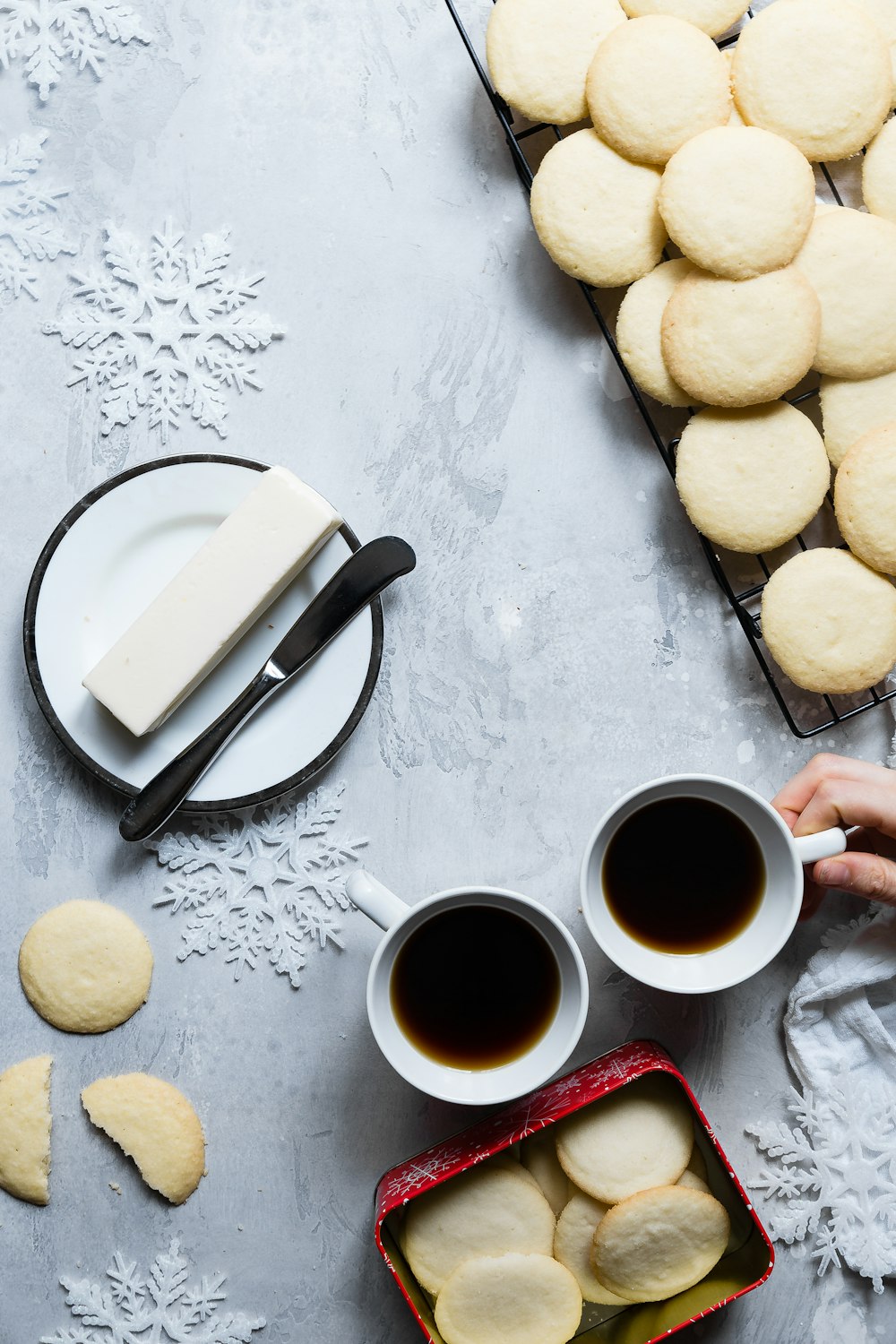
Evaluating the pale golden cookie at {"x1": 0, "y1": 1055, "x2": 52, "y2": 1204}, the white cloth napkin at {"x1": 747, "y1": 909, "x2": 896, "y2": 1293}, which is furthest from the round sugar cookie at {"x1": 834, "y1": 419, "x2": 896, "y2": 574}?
the pale golden cookie at {"x1": 0, "y1": 1055, "x2": 52, "y2": 1204}

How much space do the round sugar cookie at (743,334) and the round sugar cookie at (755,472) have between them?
4 centimetres

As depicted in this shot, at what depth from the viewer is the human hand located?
4.18 feet

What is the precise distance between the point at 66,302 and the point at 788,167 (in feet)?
3.27

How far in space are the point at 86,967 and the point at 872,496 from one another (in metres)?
1.25

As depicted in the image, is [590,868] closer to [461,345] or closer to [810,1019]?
[810,1019]

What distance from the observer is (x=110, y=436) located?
1.47 m

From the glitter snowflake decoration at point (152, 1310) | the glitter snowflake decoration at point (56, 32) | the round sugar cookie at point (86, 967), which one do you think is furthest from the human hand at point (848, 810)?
the glitter snowflake decoration at point (56, 32)

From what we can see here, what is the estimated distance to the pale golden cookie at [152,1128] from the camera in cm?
144

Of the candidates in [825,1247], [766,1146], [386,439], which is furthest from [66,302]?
[825,1247]

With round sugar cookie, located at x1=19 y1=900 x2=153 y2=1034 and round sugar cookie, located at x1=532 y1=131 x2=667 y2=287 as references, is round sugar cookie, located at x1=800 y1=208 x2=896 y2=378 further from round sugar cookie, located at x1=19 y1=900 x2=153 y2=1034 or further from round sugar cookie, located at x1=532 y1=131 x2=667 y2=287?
round sugar cookie, located at x1=19 y1=900 x2=153 y2=1034

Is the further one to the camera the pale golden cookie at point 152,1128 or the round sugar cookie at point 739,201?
the pale golden cookie at point 152,1128

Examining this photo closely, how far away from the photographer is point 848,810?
1309 mm

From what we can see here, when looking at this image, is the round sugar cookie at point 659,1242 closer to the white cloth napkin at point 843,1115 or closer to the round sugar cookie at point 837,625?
the white cloth napkin at point 843,1115

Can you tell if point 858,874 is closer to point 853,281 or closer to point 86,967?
point 853,281
